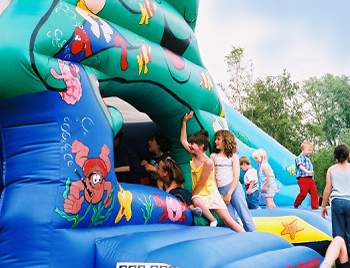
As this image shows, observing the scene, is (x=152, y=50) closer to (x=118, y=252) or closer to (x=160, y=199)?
(x=160, y=199)

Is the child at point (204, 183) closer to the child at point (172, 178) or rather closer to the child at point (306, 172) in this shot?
the child at point (172, 178)

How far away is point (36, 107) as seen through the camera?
2994mm

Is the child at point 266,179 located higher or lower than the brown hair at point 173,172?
lower

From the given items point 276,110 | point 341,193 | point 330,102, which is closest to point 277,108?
point 276,110

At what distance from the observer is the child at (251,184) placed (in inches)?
256

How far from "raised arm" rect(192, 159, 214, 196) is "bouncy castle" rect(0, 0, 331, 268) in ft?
1.15

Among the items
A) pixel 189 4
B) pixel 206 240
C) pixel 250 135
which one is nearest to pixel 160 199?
pixel 206 240

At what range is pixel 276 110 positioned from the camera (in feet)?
70.6

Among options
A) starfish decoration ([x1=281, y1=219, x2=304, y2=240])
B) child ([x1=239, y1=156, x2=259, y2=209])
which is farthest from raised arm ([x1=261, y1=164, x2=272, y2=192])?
starfish decoration ([x1=281, y1=219, x2=304, y2=240])

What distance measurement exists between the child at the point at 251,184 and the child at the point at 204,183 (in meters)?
2.24

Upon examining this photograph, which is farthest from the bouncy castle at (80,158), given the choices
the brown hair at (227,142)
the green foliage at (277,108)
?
the green foliage at (277,108)

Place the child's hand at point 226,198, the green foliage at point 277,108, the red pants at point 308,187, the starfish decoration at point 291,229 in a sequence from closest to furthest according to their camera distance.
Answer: the child's hand at point 226,198 → the starfish decoration at point 291,229 → the red pants at point 308,187 → the green foliage at point 277,108

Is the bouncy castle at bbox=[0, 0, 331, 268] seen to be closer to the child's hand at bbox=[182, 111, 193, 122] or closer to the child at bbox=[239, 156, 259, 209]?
the child's hand at bbox=[182, 111, 193, 122]

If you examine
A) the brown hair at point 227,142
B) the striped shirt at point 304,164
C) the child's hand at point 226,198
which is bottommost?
the child's hand at point 226,198
